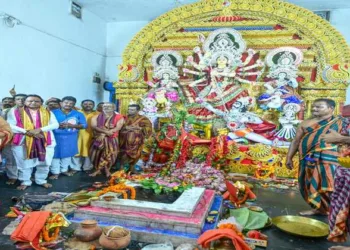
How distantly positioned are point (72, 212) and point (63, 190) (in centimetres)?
149

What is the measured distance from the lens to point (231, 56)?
704cm

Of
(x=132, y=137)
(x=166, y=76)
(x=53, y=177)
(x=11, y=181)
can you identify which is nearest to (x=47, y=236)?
(x=11, y=181)

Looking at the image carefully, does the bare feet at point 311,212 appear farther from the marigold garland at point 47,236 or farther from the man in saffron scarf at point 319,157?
the marigold garland at point 47,236

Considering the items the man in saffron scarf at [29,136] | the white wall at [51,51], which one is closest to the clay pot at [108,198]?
the man in saffron scarf at [29,136]

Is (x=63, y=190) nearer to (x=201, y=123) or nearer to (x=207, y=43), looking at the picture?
(x=201, y=123)

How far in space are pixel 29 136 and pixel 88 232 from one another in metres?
2.31

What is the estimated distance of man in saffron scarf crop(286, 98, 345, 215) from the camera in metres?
3.55

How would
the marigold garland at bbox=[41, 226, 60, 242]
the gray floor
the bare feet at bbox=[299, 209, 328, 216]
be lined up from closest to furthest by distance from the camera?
the marigold garland at bbox=[41, 226, 60, 242] → the gray floor → the bare feet at bbox=[299, 209, 328, 216]

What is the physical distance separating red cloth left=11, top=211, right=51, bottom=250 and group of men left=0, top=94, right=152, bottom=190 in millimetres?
1789

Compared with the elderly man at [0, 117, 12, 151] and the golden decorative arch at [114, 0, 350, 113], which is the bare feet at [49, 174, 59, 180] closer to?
the elderly man at [0, 117, 12, 151]

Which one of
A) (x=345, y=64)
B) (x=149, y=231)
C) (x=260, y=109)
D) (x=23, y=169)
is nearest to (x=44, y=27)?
(x=23, y=169)

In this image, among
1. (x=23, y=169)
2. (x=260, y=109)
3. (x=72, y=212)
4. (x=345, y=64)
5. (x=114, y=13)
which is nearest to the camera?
(x=72, y=212)

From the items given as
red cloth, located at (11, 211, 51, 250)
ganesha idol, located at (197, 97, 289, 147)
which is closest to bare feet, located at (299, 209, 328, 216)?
ganesha idol, located at (197, 97, 289, 147)

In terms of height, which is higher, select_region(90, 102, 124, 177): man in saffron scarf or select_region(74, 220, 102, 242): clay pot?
select_region(90, 102, 124, 177): man in saffron scarf
